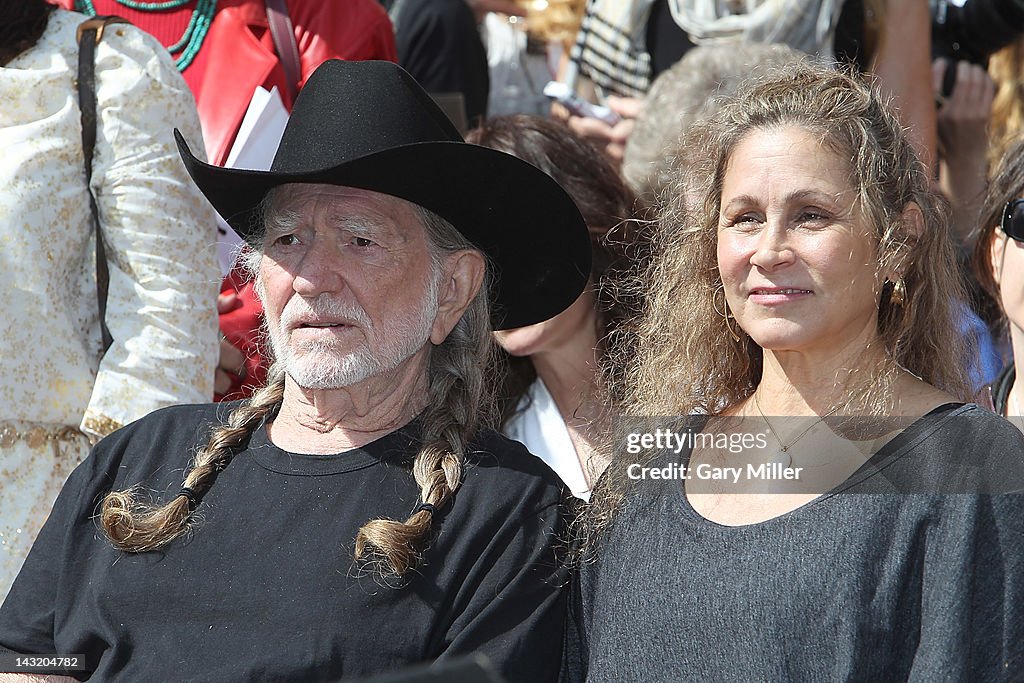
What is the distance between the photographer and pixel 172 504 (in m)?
2.70

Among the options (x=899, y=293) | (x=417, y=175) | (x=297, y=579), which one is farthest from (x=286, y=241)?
(x=899, y=293)

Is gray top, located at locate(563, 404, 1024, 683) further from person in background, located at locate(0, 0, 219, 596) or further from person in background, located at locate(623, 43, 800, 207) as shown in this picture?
person in background, located at locate(623, 43, 800, 207)

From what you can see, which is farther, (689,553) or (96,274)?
(96,274)

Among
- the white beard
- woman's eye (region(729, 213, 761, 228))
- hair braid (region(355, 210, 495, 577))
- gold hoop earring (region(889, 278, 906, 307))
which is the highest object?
woman's eye (region(729, 213, 761, 228))

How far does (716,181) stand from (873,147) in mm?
337

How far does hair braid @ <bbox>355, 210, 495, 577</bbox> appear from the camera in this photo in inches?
100

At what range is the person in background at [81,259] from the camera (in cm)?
302

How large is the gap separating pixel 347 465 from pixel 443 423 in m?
0.22

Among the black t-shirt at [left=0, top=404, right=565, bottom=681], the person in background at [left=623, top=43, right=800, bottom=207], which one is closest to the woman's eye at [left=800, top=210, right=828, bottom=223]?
the black t-shirt at [left=0, top=404, right=565, bottom=681]

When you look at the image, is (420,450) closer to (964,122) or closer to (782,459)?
(782,459)

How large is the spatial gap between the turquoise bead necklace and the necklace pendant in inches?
86.8

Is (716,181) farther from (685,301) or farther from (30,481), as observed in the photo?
(30,481)

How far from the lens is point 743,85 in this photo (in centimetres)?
284

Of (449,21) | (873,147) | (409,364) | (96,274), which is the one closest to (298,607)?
(409,364)
